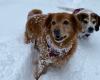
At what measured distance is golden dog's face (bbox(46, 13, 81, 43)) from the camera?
12.9 feet

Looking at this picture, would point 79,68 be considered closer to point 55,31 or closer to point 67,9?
point 55,31

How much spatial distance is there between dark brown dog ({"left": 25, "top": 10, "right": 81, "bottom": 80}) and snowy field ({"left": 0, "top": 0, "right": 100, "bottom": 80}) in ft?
0.56

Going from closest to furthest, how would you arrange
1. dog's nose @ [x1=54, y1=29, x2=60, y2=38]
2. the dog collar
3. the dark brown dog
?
1. dog's nose @ [x1=54, y1=29, x2=60, y2=38]
2. the dark brown dog
3. the dog collar

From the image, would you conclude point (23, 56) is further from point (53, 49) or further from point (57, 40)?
point (57, 40)

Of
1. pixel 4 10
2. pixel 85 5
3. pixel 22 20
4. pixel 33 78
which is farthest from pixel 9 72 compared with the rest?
pixel 85 5

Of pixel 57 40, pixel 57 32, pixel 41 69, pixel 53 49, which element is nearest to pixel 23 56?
pixel 41 69

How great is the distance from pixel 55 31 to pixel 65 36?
20cm

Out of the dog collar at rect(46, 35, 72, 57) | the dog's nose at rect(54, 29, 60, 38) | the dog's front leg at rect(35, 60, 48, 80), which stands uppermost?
the dog's nose at rect(54, 29, 60, 38)

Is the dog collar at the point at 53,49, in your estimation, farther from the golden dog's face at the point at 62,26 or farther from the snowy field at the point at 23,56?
the snowy field at the point at 23,56

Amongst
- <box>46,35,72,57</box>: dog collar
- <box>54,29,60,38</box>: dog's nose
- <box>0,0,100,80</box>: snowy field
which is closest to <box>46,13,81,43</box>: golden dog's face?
<box>54,29,60,38</box>: dog's nose

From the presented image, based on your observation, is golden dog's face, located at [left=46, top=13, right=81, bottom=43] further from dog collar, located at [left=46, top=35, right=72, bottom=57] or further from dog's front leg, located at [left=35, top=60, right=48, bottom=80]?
dog's front leg, located at [left=35, top=60, right=48, bottom=80]

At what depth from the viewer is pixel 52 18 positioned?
4180mm

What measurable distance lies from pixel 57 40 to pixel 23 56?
2.10ft

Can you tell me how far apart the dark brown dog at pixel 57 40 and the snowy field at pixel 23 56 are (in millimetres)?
171
